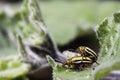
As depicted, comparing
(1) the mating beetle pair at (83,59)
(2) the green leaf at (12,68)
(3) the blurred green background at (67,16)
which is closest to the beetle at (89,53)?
(1) the mating beetle pair at (83,59)

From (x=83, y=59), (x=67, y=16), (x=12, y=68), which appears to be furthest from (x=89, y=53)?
(x=67, y=16)

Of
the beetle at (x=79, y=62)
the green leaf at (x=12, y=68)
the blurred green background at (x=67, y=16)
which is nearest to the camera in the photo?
the beetle at (x=79, y=62)

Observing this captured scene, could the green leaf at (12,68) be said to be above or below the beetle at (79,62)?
above

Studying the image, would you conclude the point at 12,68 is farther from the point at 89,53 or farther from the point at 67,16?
the point at 67,16

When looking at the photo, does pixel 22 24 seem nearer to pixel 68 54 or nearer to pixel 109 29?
pixel 68 54

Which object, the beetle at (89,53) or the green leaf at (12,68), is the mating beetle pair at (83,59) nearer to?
the beetle at (89,53)
